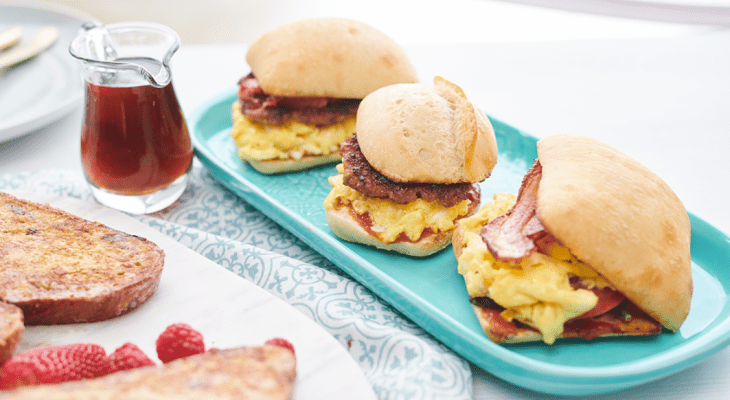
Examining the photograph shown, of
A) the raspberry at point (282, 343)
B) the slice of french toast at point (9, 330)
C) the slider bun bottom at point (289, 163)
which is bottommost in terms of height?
the slider bun bottom at point (289, 163)

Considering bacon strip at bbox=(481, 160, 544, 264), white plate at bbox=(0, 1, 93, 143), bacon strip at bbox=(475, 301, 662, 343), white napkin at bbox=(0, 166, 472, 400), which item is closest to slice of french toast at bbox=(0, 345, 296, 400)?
white napkin at bbox=(0, 166, 472, 400)

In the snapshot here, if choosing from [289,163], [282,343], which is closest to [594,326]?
[282,343]

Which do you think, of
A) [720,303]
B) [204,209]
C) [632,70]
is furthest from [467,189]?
[632,70]

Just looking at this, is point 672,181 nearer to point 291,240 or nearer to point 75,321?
point 291,240

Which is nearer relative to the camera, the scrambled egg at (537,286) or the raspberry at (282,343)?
the raspberry at (282,343)

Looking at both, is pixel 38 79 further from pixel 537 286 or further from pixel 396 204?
pixel 537 286

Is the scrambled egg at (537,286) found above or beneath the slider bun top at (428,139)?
beneath

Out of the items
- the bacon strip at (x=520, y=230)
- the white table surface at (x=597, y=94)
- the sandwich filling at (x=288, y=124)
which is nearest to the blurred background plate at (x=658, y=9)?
the white table surface at (x=597, y=94)

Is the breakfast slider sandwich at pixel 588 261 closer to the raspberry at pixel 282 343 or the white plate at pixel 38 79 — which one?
the raspberry at pixel 282 343
